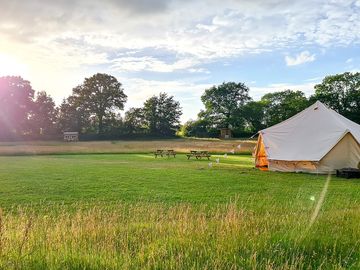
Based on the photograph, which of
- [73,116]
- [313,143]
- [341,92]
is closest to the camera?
[313,143]

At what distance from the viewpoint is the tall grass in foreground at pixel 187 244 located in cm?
425

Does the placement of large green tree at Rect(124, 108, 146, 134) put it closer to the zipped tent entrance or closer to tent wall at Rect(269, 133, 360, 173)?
the zipped tent entrance

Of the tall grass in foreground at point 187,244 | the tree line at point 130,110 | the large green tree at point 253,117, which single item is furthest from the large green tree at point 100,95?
the tall grass in foreground at point 187,244

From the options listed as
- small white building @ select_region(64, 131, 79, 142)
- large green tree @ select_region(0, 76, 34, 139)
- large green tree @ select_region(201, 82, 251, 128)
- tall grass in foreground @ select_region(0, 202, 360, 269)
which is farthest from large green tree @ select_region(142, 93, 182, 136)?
tall grass in foreground @ select_region(0, 202, 360, 269)

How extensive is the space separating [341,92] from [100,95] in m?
48.9

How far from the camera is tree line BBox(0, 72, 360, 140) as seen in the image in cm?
6862

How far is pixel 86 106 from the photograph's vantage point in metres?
78.5

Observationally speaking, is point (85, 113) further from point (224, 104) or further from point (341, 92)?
point (341, 92)

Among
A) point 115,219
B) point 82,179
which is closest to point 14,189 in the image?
point 82,179

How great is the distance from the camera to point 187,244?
16.1 ft

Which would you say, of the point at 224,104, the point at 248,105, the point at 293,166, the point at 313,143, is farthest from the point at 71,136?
the point at 313,143

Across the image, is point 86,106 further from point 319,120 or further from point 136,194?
point 136,194

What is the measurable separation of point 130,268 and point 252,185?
1028 cm

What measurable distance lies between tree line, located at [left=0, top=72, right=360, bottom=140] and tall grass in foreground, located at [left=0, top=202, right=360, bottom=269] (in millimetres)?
61732
